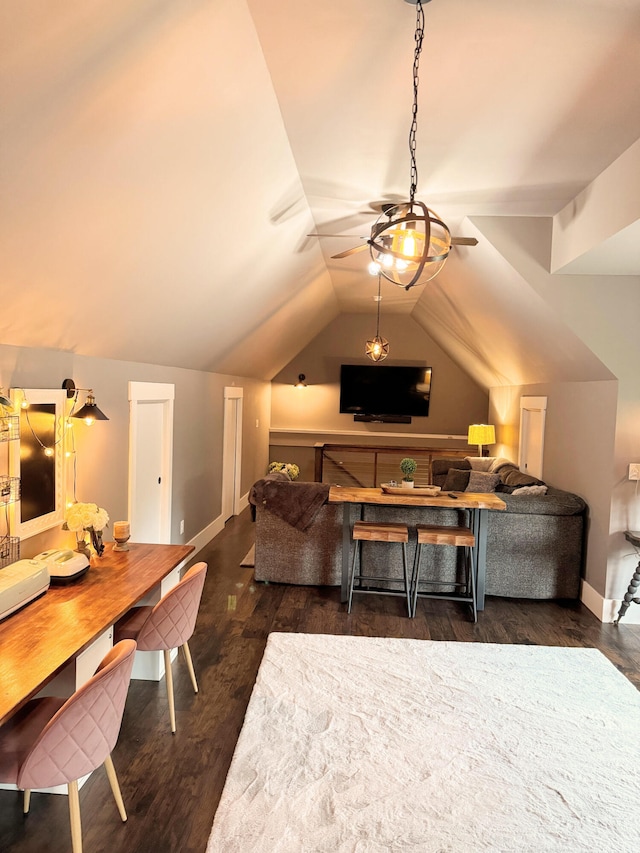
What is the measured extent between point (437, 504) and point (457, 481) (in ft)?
10.0

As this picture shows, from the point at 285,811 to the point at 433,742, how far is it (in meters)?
0.90

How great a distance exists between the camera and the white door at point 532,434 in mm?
6285

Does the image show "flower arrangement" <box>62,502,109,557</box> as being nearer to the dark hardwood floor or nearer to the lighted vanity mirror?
the lighted vanity mirror

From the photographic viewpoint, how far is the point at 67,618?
248cm

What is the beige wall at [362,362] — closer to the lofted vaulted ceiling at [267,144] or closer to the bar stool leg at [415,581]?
the lofted vaulted ceiling at [267,144]

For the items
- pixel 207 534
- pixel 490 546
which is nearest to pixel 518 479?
pixel 490 546

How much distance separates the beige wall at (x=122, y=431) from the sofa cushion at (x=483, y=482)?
10.0 feet

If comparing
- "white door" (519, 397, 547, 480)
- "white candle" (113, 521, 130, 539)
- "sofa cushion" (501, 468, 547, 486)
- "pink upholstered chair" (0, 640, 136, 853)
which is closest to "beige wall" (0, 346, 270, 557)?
"white candle" (113, 521, 130, 539)

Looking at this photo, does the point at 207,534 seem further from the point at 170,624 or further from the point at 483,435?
the point at 483,435

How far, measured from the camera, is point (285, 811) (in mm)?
2389

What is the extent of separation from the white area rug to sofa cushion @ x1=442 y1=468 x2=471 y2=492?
133 inches

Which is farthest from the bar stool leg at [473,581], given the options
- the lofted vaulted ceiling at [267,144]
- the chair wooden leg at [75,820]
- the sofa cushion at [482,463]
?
the sofa cushion at [482,463]

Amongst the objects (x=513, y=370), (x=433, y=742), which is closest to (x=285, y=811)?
(x=433, y=742)

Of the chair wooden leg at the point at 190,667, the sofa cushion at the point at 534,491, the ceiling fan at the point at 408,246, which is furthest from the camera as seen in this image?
the sofa cushion at the point at 534,491
